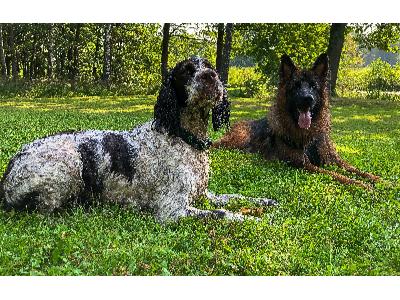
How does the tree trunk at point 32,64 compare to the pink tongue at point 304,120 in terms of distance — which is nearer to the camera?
the tree trunk at point 32,64

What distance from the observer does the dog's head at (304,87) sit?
288 inches

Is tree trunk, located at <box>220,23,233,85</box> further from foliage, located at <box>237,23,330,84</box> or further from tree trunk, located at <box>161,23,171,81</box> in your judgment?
tree trunk, located at <box>161,23,171,81</box>

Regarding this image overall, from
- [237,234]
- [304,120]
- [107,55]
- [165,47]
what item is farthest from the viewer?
[304,120]

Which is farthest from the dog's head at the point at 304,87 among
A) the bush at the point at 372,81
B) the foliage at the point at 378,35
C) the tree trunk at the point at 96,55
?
the tree trunk at the point at 96,55

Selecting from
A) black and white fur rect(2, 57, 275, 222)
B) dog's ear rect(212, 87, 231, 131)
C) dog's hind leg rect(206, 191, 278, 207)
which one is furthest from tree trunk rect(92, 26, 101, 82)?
dog's hind leg rect(206, 191, 278, 207)

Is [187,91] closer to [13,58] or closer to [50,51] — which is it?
[50,51]

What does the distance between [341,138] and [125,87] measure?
3.18 meters

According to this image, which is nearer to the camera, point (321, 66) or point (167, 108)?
point (167, 108)

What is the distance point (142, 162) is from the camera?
571 cm

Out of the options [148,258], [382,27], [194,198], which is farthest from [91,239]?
[382,27]

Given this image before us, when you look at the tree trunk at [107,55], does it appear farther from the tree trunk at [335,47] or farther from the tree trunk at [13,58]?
the tree trunk at [335,47]

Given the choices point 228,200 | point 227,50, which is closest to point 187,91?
point 228,200

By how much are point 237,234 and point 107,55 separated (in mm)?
3178

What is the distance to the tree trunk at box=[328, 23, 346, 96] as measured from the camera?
6840 millimetres
